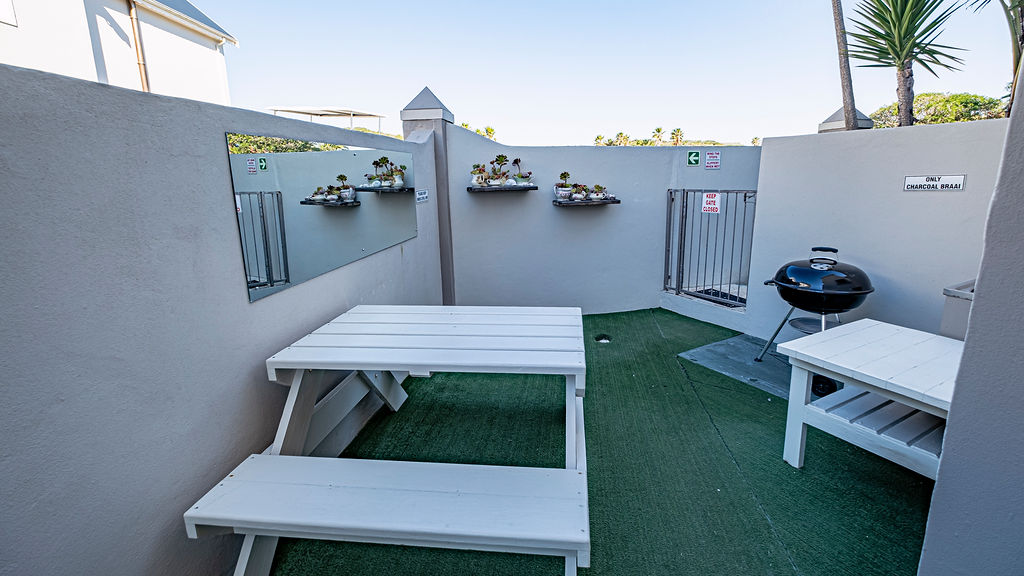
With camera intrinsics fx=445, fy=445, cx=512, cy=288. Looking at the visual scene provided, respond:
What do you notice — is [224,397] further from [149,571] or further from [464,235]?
[464,235]

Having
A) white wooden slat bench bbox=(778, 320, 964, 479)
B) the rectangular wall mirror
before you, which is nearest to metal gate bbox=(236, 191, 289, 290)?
the rectangular wall mirror

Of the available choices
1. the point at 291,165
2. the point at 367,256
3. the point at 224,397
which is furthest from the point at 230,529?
the point at 367,256

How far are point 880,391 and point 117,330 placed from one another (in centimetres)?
276

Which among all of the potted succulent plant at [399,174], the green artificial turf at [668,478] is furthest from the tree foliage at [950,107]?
the potted succulent plant at [399,174]

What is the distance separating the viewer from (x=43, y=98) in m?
1.09

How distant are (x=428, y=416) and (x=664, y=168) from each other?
3.74m

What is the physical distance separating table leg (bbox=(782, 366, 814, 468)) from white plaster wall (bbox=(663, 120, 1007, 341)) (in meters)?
1.65

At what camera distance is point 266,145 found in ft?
6.61

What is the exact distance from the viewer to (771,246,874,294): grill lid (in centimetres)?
288

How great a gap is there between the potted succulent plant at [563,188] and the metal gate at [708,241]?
1234 mm

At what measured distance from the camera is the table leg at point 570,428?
1599 mm

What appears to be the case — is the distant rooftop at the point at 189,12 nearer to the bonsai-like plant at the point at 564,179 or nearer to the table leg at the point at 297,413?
the bonsai-like plant at the point at 564,179

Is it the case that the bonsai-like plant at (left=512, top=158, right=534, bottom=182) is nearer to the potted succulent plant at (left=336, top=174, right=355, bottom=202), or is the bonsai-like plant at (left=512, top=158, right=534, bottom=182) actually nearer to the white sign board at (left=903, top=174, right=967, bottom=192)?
the potted succulent plant at (left=336, top=174, right=355, bottom=202)

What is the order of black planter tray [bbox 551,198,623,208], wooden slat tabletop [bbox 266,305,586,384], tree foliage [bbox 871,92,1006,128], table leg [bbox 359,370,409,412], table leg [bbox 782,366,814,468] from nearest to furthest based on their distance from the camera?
wooden slat tabletop [bbox 266,305,586,384]
table leg [bbox 782,366,814,468]
table leg [bbox 359,370,409,412]
black planter tray [bbox 551,198,623,208]
tree foliage [bbox 871,92,1006,128]
